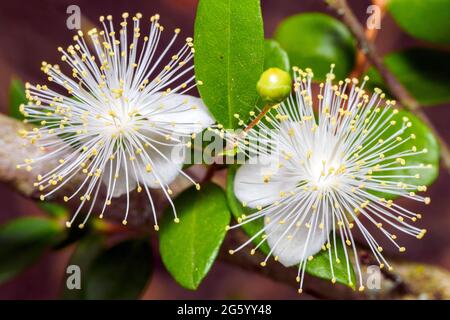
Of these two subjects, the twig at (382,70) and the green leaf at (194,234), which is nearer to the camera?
the green leaf at (194,234)

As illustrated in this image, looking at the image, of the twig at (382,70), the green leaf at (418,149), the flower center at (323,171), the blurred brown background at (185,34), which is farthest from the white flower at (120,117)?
the blurred brown background at (185,34)

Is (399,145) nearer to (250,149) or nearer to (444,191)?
(250,149)

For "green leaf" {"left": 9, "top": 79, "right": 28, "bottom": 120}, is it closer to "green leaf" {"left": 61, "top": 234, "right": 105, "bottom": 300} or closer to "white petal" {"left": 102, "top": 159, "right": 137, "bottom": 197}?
"green leaf" {"left": 61, "top": 234, "right": 105, "bottom": 300}

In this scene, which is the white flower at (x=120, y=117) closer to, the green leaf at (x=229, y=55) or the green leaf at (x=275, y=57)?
the green leaf at (x=229, y=55)

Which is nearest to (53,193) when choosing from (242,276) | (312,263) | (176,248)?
(176,248)

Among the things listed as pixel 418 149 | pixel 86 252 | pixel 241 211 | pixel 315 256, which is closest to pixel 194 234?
pixel 241 211

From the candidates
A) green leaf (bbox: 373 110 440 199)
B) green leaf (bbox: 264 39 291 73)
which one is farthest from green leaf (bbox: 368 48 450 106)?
green leaf (bbox: 264 39 291 73)
